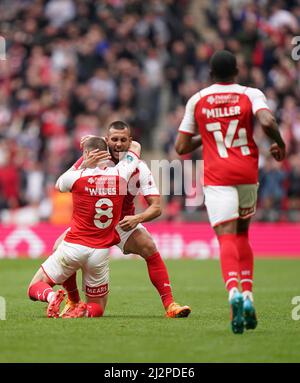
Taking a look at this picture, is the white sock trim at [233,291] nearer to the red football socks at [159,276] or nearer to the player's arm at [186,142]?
the player's arm at [186,142]

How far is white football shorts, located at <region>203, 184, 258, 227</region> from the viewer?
893cm

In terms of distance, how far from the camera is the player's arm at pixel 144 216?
10.1m

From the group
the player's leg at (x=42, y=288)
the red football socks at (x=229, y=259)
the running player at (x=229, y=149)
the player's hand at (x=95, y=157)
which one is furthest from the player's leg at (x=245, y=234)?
the player's leg at (x=42, y=288)

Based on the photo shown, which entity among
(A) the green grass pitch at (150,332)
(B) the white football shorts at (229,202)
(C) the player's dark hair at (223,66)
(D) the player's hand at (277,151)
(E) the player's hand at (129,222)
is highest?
(C) the player's dark hair at (223,66)

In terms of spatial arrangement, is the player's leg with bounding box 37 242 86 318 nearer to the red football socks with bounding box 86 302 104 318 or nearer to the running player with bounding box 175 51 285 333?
the red football socks with bounding box 86 302 104 318

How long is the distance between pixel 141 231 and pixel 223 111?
7.07ft

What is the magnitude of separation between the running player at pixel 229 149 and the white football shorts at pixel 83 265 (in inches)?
66.3

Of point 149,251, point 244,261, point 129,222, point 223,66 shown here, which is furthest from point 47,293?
point 223,66

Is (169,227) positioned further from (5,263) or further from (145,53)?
(145,53)

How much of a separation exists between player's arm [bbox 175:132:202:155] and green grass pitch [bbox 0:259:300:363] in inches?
62.5

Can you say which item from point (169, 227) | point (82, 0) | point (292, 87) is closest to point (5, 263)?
point (169, 227)

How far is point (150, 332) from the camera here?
9039mm

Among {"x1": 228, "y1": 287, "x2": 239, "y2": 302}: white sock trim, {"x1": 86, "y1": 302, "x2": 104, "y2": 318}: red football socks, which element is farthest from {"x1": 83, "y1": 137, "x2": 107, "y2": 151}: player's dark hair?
{"x1": 228, "y1": 287, "x2": 239, "y2": 302}: white sock trim
